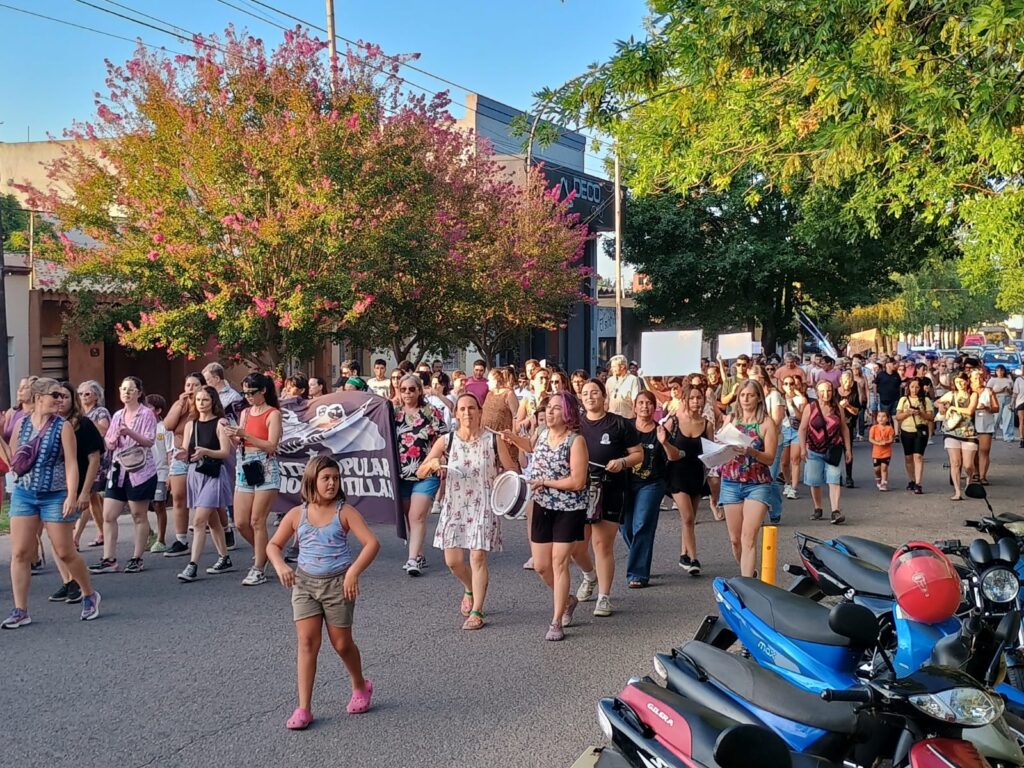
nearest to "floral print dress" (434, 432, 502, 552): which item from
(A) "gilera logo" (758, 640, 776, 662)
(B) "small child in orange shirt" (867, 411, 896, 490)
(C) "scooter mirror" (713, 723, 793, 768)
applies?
(A) "gilera logo" (758, 640, 776, 662)

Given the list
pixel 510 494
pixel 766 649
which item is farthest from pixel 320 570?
pixel 766 649

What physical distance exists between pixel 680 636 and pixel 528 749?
232cm

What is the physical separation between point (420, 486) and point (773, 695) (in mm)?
6003

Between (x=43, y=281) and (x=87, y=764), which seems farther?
(x=43, y=281)

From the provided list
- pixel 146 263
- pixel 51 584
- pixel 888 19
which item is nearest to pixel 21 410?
pixel 51 584

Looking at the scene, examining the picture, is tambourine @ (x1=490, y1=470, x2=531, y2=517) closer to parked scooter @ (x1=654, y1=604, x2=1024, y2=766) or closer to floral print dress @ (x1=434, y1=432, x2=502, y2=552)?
floral print dress @ (x1=434, y1=432, x2=502, y2=552)

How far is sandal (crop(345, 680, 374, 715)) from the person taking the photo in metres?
5.68

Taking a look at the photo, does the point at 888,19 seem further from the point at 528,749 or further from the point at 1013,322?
the point at 1013,322

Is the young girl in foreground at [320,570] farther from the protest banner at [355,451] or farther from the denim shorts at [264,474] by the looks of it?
the protest banner at [355,451]

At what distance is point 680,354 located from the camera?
48.2 feet

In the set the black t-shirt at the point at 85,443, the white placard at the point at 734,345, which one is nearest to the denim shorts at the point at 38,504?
the black t-shirt at the point at 85,443

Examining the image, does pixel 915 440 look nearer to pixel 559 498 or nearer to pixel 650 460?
pixel 650 460

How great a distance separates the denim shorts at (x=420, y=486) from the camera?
9.25 meters

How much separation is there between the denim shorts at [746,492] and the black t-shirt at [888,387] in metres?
13.8
